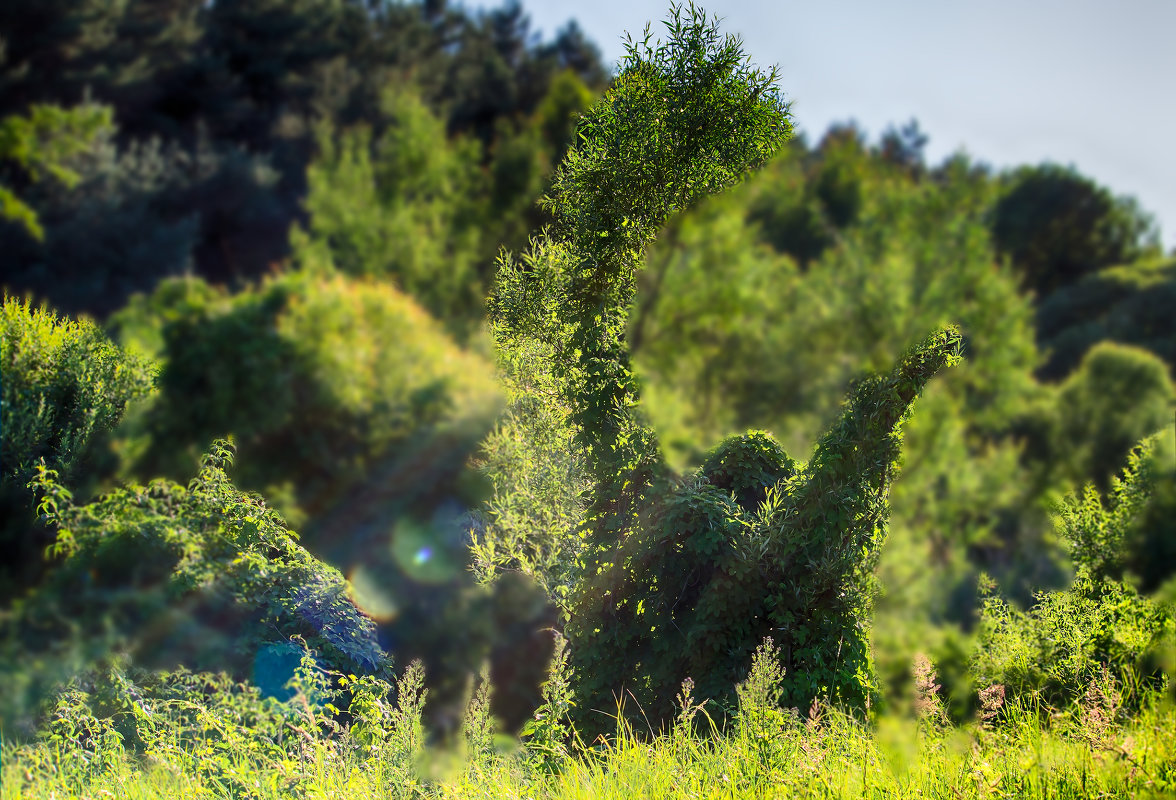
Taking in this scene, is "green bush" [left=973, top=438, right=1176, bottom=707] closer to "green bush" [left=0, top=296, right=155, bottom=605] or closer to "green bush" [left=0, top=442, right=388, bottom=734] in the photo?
"green bush" [left=0, top=442, right=388, bottom=734]

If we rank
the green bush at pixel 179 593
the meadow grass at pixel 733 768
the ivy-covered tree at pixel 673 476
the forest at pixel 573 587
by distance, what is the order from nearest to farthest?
the meadow grass at pixel 733 768
the forest at pixel 573 587
the green bush at pixel 179 593
the ivy-covered tree at pixel 673 476

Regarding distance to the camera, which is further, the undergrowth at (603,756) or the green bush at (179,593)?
the green bush at (179,593)

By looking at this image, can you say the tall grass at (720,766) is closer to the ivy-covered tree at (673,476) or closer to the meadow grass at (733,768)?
the meadow grass at (733,768)

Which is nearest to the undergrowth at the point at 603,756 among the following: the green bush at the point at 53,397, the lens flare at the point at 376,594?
the green bush at the point at 53,397

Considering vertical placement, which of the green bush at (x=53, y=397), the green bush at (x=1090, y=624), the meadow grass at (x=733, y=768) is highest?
the green bush at (x=53, y=397)

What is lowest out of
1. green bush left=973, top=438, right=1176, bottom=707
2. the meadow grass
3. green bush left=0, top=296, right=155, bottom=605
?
the meadow grass

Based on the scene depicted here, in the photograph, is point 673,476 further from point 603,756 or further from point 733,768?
point 733,768

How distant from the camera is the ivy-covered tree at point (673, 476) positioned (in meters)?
4.84

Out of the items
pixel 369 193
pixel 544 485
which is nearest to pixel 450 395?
pixel 544 485

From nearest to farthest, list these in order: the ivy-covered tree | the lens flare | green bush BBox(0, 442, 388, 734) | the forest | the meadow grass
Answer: the meadow grass < the forest < green bush BBox(0, 442, 388, 734) < the ivy-covered tree < the lens flare

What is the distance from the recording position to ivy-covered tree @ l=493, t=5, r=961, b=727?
4.84 m

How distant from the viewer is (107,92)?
1278 inches

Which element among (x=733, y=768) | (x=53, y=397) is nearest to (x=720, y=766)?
(x=733, y=768)

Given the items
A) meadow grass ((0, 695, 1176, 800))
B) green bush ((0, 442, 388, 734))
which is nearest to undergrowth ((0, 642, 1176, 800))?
meadow grass ((0, 695, 1176, 800))
